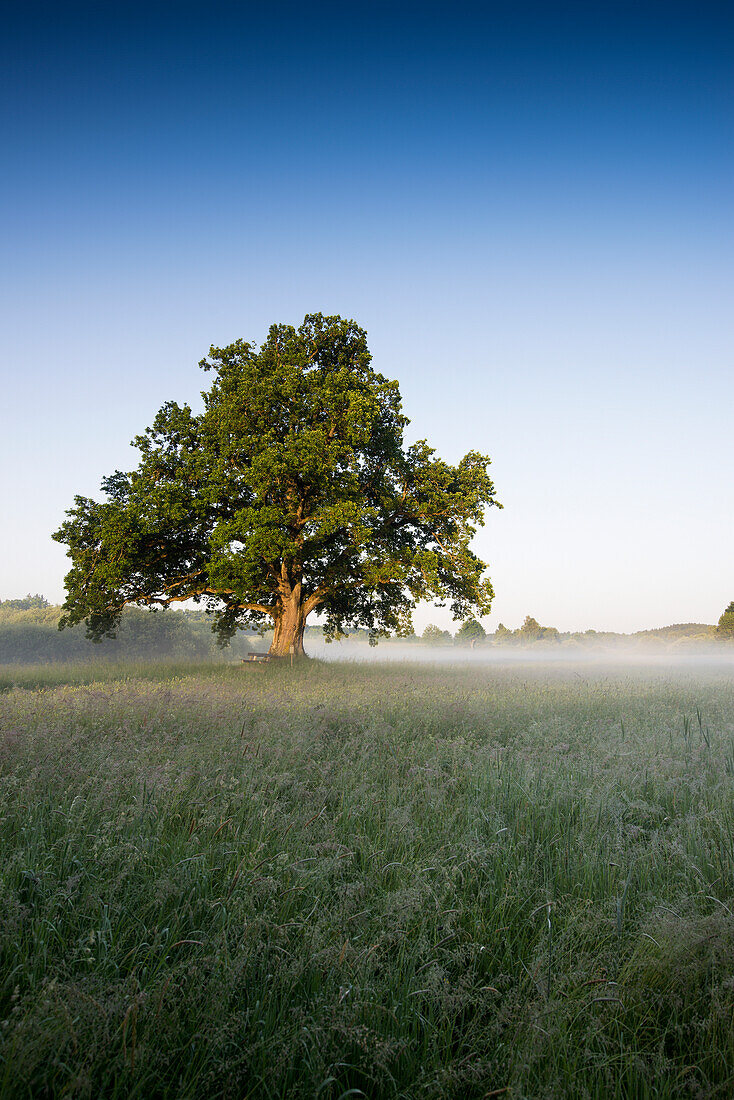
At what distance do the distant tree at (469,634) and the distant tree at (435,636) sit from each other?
4.52m

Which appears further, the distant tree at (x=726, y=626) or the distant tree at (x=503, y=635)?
the distant tree at (x=503, y=635)

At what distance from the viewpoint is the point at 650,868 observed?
3.23m

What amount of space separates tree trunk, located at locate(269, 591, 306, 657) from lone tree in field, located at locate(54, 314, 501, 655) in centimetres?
8

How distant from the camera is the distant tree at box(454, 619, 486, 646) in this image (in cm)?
12369

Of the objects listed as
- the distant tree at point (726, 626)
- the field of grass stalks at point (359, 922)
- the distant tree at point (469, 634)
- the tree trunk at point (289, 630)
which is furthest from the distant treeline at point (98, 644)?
the distant tree at point (726, 626)

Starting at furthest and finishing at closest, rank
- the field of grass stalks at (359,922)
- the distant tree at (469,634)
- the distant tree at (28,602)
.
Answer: the distant tree at (469,634)
the distant tree at (28,602)
the field of grass stalks at (359,922)

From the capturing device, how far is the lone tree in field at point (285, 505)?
17.0 meters

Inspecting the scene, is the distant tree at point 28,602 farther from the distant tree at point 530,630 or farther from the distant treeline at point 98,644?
the distant tree at point 530,630

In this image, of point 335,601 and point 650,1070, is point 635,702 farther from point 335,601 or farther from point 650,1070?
point 335,601

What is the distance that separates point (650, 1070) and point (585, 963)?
0.59 meters

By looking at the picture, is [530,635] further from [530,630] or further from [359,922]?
[359,922]

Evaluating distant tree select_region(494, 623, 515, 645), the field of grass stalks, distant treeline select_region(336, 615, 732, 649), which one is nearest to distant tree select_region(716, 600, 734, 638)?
distant treeline select_region(336, 615, 732, 649)

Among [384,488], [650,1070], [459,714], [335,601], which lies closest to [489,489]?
[384,488]

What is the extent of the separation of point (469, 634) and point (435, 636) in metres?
18.3
